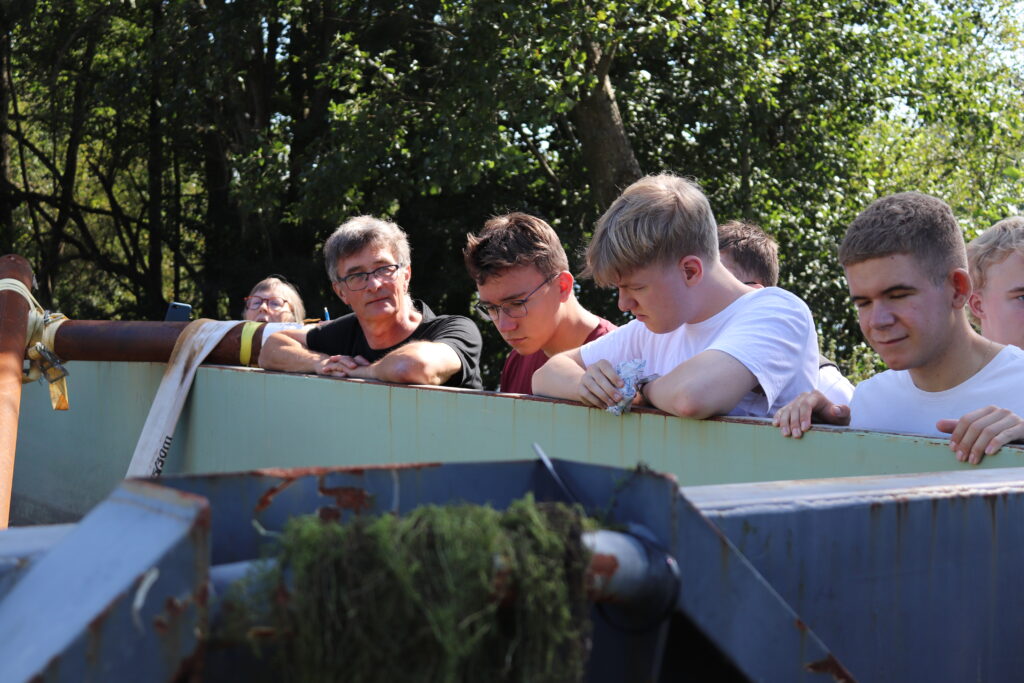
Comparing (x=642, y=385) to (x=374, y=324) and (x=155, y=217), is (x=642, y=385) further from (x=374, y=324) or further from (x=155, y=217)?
(x=155, y=217)

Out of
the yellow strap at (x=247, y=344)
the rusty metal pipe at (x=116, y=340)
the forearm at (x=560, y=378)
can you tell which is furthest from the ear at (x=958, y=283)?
the rusty metal pipe at (x=116, y=340)

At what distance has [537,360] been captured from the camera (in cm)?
462

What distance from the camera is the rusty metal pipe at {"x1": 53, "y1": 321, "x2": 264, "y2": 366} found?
6.54 m

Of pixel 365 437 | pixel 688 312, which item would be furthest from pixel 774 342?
pixel 365 437

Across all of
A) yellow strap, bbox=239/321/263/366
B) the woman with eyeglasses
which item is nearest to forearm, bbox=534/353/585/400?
yellow strap, bbox=239/321/263/366

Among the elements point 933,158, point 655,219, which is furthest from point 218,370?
point 933,158

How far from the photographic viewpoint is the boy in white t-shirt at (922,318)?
2.69 m

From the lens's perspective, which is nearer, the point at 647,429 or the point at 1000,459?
the point at 1000,459

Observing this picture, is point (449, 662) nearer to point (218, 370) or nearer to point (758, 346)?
point (758, 346)

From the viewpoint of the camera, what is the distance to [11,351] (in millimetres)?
5711

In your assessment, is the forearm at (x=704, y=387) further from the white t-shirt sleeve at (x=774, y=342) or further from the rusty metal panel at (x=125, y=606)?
the rusty metal panel at (x=125, y=606)

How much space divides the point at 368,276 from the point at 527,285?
3.68 feet

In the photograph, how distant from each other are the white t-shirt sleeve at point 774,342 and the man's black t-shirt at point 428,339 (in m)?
1.88

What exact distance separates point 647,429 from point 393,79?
11.5 metres
